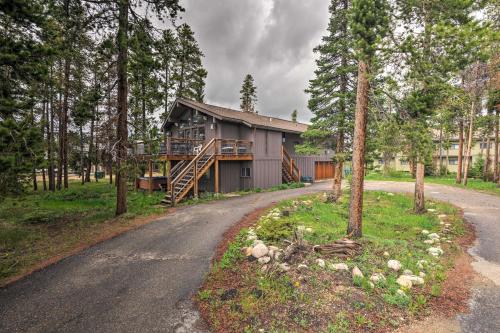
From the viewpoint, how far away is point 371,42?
5.98m

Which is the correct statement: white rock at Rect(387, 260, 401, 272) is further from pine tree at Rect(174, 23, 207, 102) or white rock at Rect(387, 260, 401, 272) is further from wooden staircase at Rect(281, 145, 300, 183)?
pine tree at Rect(174, 23, 207, 102)

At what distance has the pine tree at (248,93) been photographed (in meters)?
45.5

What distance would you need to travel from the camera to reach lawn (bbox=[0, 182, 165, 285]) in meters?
6.76

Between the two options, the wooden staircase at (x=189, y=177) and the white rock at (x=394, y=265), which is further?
the wooden staircase at (x=189, y=177)

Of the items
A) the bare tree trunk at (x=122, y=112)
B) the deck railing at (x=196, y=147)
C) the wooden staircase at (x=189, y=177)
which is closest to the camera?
the bare tree trunk at (x=122, y=112)

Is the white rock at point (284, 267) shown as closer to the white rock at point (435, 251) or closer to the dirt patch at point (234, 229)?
the dirt patch at point (234, 229)

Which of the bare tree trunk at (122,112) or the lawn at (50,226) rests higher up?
the bare tree trunk at (122,112)

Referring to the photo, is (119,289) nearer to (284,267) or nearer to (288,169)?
(284,267)

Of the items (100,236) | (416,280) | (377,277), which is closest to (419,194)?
(416,280)

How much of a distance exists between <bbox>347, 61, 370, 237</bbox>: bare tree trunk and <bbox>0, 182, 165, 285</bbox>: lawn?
8.83m

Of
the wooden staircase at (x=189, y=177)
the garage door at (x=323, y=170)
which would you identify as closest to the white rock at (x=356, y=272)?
the wooden staircase at (x=189, y=177)

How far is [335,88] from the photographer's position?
45.0 feet

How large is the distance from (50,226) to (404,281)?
42.5 feet

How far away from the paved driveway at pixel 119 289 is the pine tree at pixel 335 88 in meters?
9.00
